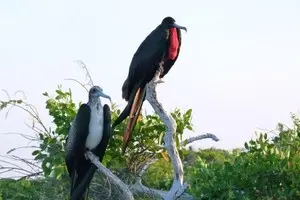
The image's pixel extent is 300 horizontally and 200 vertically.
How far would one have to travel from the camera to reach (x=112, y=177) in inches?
195

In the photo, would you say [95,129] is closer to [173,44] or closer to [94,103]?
[94,103]

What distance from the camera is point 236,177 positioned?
456cm

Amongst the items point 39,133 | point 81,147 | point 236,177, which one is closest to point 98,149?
point 81,147

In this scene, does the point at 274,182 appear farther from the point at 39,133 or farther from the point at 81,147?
the point at 39,133

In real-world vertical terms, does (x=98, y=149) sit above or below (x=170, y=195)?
above

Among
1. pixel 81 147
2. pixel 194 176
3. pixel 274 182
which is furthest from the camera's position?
pixel 81 147

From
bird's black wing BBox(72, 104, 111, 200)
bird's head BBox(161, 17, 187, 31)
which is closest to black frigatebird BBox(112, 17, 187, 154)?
bird's head BBox(161, 17, 187, 31)

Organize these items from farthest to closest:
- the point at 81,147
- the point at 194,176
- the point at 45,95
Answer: the point at 45,95, the point at 81,147, the point at 194,176

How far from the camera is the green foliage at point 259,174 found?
445cm

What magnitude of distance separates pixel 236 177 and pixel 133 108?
53.6 inches

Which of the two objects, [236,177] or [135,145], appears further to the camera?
[135,145]

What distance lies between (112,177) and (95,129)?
0.74 meters

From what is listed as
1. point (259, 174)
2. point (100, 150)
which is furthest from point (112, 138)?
point (259, 174)

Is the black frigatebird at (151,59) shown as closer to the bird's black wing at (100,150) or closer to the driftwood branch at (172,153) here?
the bird's black wing at (100,150)
